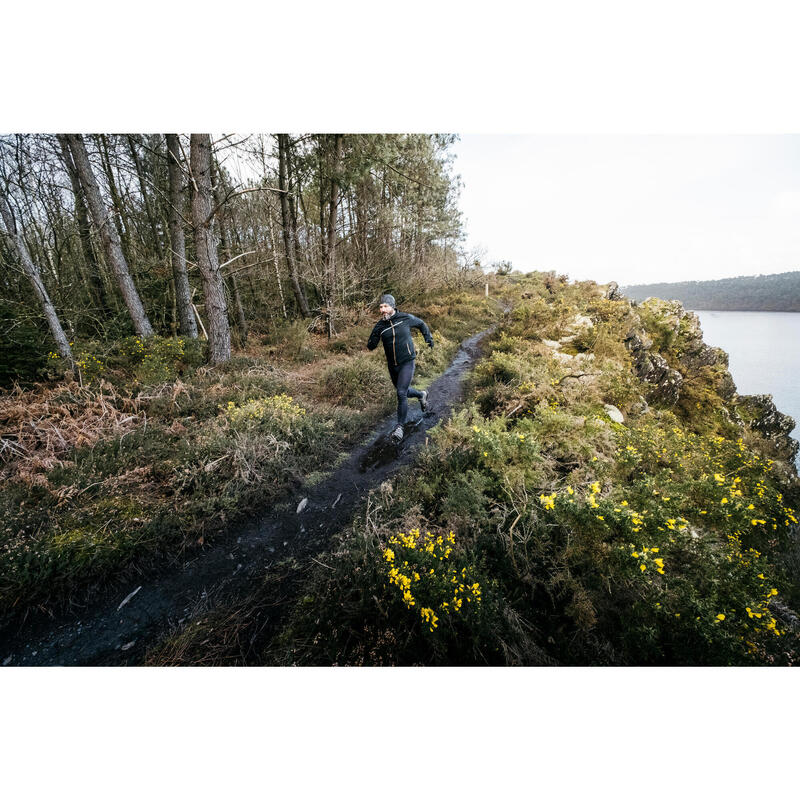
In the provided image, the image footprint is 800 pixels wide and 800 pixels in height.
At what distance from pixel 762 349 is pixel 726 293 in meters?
6.27

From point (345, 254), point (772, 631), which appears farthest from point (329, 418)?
point (345, 254)

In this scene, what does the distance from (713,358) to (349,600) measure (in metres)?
16.5

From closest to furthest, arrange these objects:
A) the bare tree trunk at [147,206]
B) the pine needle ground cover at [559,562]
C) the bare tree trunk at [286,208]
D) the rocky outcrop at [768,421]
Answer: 1. the pine needle ground cover at [559,562]
2. the bare tree trunk at [147,206]
3. the bare tree trunk at [286,208]
4. the rocky outcrop at [768,421]

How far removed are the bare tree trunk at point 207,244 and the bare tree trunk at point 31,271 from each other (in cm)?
239

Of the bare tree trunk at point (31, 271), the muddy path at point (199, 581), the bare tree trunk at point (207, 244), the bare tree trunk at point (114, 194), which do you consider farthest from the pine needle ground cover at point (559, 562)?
the bare tree trunk at point (114, 194)

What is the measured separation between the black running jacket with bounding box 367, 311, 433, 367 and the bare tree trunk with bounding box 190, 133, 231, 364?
4090 mm

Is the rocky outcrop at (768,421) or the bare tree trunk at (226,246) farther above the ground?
the bare tree trunk at (226,246)

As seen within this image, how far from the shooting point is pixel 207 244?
6.30m

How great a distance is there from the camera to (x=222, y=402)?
5527mm

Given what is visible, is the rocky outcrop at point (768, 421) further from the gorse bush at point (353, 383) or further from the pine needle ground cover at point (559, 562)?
the gorse bush at point (353, 383)

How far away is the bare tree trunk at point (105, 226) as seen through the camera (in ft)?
21.4

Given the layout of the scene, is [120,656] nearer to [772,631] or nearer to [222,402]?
[222,402]

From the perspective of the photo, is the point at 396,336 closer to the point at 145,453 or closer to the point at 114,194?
the point at 145,453

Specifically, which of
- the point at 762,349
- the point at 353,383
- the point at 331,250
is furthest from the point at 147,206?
the point at 762,349
